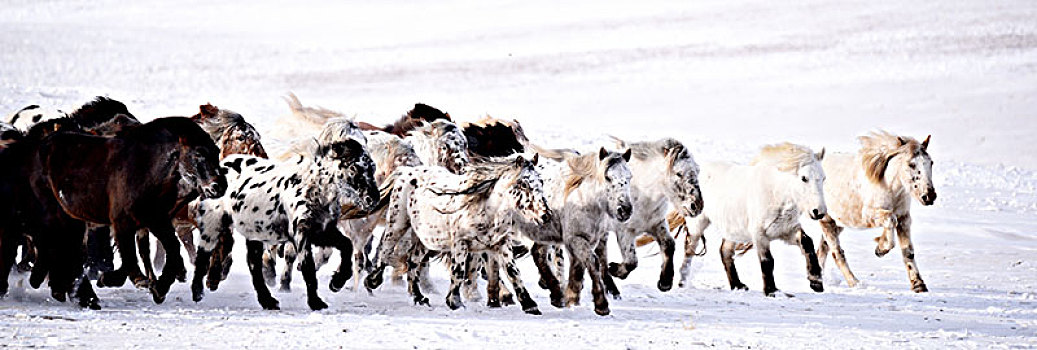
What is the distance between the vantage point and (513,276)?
30.6ft

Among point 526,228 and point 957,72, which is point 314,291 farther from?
point 957,72

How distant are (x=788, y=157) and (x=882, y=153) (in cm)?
167

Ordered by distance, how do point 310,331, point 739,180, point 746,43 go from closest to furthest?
point 310,331 < point 739,180 < point 746,43

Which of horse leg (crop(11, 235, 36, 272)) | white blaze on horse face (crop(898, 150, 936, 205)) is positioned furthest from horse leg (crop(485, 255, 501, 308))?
white blaze on horse face (crop(898, 150, 936, 205))

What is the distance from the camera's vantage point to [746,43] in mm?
47406

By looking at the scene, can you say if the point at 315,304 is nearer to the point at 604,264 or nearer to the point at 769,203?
the point at 604,264

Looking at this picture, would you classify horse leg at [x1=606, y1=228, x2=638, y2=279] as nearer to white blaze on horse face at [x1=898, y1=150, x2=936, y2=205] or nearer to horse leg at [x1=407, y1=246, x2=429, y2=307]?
horse leg at [x1=407, y1=246, x2=429, y2=307]

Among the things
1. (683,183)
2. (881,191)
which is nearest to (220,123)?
(683,183)

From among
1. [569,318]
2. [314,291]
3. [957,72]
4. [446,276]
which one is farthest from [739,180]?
[957,72]

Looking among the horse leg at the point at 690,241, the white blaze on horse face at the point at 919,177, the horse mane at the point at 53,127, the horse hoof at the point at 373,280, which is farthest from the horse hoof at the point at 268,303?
the white blaze on horse face at the point at 919,177

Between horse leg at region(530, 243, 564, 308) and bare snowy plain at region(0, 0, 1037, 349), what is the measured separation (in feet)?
0.46

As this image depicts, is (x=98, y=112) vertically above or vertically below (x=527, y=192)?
above

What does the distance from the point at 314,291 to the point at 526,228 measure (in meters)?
1.52

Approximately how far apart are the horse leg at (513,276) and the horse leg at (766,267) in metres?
2.63
